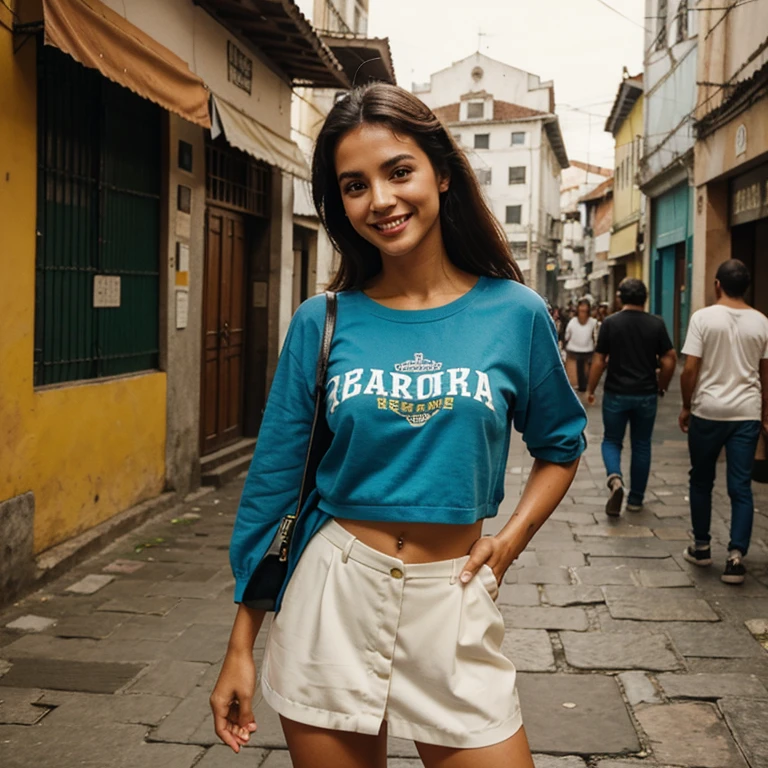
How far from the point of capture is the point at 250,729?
2062 millimetres

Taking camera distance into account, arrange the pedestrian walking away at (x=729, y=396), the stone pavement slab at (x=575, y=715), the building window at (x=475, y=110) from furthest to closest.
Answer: the building window at (x=475, y=110), the pedestrian walking away at (x=729, y=396), the stone pavement slab at (x=575, y=715)

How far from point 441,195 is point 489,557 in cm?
77

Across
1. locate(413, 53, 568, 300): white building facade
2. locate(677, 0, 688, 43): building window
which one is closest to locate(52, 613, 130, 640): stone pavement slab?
locate(677, 0, 688, 43): building window

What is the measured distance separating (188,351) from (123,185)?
5.65ft

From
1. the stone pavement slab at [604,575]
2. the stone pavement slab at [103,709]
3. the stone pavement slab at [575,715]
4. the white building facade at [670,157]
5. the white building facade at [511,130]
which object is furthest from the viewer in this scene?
the white building facade at [511,130]

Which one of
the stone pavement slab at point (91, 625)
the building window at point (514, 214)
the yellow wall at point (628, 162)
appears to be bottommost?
the stone pavement slab at point (91, 625)

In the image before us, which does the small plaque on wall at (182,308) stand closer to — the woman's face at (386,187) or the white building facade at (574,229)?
the woman's face at (386,187)

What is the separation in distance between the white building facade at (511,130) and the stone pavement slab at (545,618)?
51.7m

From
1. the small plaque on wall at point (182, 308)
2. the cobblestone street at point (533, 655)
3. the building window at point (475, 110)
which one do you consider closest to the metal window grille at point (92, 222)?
the small plaque on wall at point (182, 308)

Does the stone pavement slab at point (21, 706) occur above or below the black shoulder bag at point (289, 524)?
below

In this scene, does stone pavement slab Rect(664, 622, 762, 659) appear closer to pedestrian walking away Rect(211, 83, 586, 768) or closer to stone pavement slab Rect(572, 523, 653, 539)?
stone pavement slab Rect(572, 523, 653, 539)

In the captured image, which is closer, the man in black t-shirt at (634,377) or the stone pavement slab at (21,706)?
the stone pavement slab at (21,706)

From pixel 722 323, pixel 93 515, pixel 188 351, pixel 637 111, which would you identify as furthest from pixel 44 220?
pixel 637 111

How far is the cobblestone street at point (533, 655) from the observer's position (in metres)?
3.67
